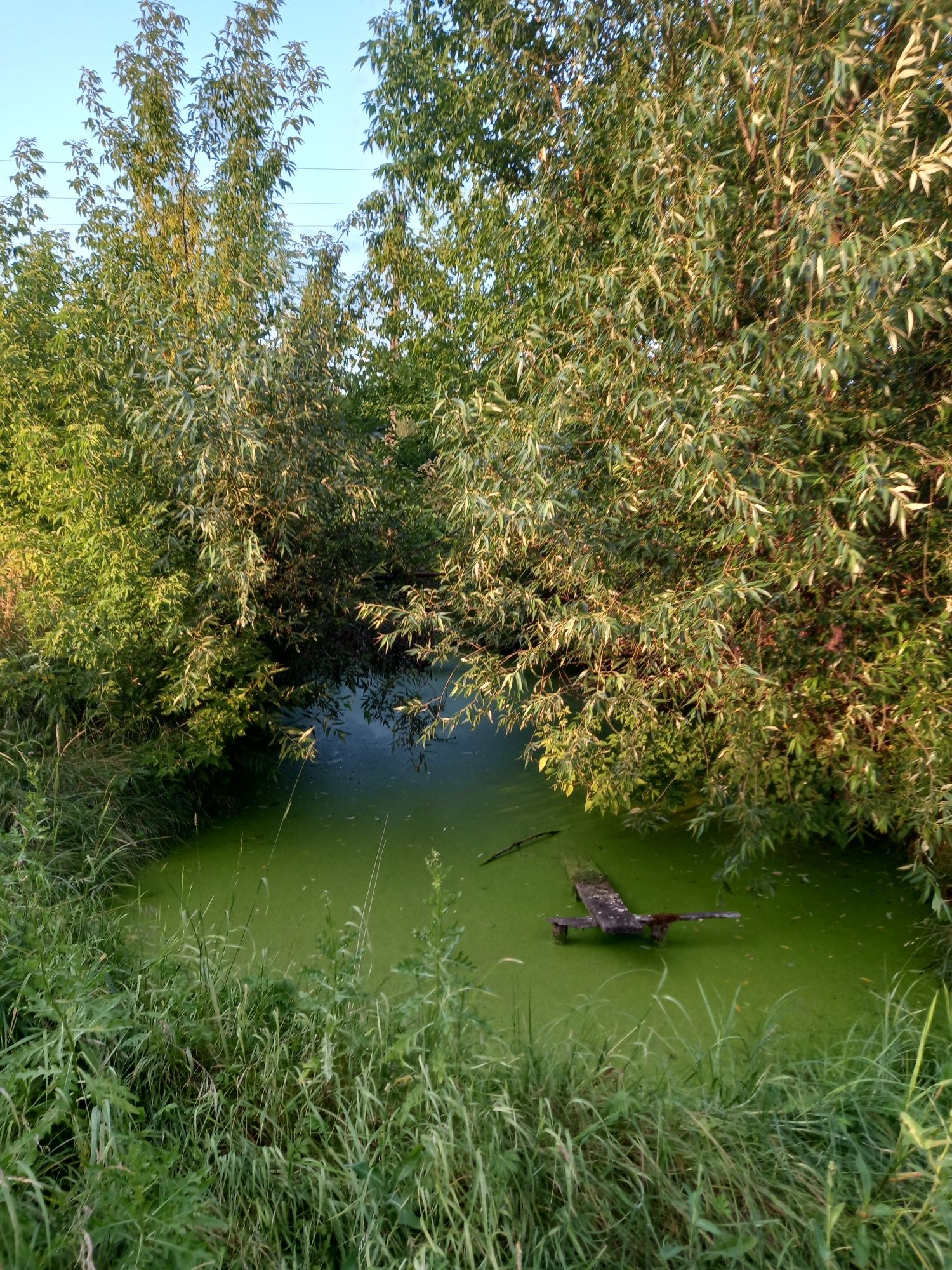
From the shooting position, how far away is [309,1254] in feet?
5.41

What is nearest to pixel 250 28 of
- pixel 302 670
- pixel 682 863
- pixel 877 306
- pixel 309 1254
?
pixel 302 670

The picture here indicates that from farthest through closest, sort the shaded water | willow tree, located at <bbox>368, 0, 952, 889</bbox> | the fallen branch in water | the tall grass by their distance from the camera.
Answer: the fallen branch in water, the shaded water, willow tree, located at <bbox>368, 0, 952, 889</bbox>, the tall grass

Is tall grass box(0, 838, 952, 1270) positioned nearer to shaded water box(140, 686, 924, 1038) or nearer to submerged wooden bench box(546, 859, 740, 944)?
shaded water box(140, 686, 924, 1038)

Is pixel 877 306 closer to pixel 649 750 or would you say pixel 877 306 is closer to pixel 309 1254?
pixel 649 750

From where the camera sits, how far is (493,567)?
11.3ft

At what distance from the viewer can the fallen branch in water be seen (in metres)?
4.25

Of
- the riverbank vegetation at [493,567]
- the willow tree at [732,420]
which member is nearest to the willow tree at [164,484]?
the riverbank vegetation at [493,567]

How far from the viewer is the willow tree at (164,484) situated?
3953 millimetres

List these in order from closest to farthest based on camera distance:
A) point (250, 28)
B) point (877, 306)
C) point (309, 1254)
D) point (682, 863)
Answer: point (309, 1254), point (877, 306), point (682, 863), point (250, 28)

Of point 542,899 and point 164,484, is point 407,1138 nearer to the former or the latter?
point 542,899

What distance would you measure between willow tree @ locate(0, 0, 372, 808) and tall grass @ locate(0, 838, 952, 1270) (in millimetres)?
1878

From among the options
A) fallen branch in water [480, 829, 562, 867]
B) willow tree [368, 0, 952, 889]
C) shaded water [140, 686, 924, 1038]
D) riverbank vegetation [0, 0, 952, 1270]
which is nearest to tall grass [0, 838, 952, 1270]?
riverbank vegetation [0, 0, 952, 1270]

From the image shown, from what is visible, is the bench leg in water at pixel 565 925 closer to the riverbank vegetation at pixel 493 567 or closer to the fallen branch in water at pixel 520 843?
the riverbank vegetation at pixel 493 567

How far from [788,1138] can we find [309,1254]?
1.05 metres
